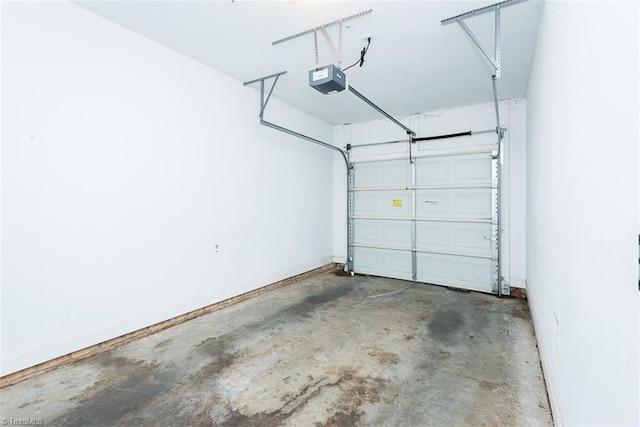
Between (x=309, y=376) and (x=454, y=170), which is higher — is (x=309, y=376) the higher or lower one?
the lower one

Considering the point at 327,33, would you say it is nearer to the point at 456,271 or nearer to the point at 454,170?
the point at 454,170

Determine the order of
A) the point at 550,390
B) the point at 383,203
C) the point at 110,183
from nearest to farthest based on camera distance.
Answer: the point at 550,390, the point at 110,183, the point at 383,203

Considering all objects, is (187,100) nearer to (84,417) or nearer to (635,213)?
(84,417)

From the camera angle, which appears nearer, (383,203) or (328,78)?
(328,78)

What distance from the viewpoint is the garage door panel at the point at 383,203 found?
4.97m

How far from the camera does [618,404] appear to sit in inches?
32.4

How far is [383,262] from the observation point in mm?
5195

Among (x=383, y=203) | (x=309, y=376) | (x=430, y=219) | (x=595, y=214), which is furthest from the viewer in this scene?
(x=383, y=203)

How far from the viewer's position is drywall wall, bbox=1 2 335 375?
209cm

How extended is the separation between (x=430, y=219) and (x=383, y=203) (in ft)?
2.74

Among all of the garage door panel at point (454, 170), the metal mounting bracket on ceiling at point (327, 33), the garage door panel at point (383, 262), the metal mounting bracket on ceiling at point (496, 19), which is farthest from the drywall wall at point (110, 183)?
the garage door panel at point (454, 170)

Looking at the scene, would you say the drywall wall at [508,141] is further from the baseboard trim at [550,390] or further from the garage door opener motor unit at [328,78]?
the garage door opener motor unit at [328,78]

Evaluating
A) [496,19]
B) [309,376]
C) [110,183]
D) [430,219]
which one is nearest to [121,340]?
[110,183]

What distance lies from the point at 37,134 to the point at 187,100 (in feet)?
4.39
